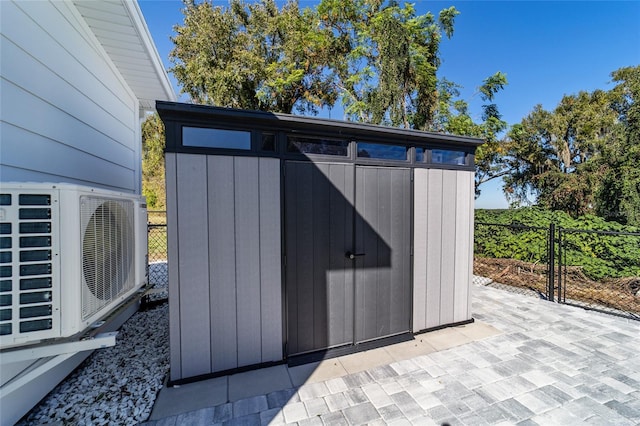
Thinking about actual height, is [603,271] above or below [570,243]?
below

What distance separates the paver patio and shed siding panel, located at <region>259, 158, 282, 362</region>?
0.79ft

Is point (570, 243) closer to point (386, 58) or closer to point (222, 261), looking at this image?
point (386, 58)

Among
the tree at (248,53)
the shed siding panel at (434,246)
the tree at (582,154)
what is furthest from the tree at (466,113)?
the shed siding panel at (434,246)

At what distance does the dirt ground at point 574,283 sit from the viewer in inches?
167

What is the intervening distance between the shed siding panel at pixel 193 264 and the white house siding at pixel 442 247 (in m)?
2.14

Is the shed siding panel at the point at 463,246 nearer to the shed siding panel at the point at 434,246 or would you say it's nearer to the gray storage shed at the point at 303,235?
the gray storage shed at the point at 303,235

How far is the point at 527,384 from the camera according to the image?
206cm

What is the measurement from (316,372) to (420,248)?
5.42 feet

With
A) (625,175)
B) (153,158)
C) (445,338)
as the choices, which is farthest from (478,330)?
(153,158)

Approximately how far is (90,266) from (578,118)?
15.4m

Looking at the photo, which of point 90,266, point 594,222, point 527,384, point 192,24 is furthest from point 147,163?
point 594,222

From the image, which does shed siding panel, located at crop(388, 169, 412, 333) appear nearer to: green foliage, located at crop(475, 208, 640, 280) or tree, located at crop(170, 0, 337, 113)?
green foliage, located at crop(475, 208, 640, 280)

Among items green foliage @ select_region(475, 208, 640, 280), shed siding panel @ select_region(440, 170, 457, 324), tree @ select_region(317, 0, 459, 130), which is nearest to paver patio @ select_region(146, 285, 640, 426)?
shed siding panel @ select_region(440, 170, 457, 324)

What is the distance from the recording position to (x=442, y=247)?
3.03 m
